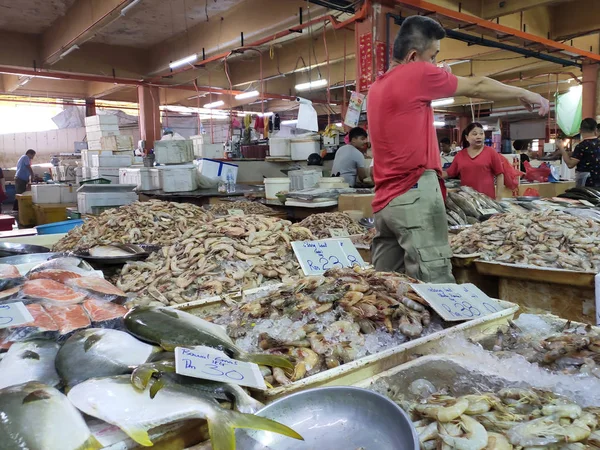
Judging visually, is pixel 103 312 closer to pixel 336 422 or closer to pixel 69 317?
pixel 69 317

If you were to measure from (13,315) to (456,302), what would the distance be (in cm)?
167

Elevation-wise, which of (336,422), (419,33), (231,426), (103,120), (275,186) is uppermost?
(103,120)

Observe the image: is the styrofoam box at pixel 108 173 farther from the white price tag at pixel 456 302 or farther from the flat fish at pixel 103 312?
the white price tag at pixel 456 302

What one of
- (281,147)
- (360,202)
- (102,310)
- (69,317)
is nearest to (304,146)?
(281,147)

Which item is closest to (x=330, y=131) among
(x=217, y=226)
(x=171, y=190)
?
(x=171, y=190)

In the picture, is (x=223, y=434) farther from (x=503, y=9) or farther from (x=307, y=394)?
(x=503, y=9)

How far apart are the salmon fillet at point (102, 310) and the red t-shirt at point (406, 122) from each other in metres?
1.81

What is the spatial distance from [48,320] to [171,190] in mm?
5274

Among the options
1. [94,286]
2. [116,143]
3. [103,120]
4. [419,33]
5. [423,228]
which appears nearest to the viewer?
[94,286]

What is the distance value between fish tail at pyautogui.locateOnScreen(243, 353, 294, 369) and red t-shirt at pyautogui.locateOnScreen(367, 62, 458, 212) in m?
1.77

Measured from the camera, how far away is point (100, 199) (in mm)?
6402

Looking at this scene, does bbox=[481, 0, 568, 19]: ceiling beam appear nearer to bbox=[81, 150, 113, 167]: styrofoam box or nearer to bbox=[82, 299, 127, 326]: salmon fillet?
bbox=[81, 150, 113, 167]: styrofoam box

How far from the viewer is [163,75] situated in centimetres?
1423

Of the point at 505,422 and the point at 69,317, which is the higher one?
the point at 69,317
